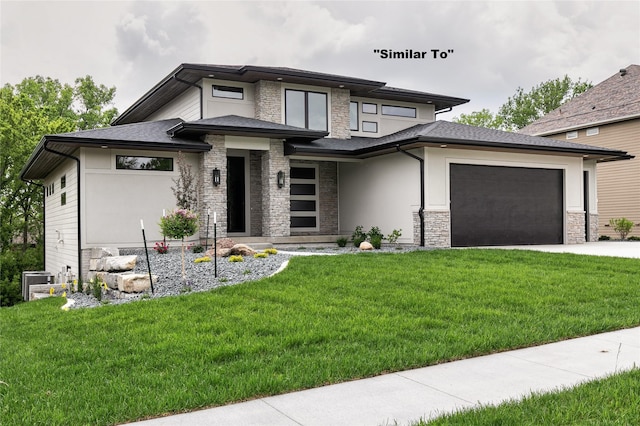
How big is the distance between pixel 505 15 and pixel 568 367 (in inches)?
595

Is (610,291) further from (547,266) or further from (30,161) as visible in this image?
(30,161)

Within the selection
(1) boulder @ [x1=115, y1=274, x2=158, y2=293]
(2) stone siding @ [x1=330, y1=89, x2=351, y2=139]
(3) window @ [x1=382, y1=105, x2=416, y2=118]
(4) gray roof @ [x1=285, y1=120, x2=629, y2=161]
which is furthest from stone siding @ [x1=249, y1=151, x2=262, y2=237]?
(1) boulder @ [x1=115, y1=274, x2=158, y2=293]

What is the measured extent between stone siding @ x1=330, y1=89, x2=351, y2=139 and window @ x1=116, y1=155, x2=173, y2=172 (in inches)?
230

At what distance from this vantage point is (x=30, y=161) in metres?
18.0

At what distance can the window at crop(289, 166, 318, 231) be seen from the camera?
18.6 m

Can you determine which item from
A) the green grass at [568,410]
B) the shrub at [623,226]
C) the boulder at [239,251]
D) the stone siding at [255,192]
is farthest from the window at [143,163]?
the shrub at [623,226]

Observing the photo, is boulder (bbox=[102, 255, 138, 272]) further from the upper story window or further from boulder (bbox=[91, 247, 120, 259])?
the upper story window

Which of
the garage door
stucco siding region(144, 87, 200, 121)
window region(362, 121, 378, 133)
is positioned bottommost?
the garage door

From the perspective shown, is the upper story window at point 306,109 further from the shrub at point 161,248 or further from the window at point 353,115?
the shrub at point 161,248

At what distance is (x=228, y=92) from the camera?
58.2 feet

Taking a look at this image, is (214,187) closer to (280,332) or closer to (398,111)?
(398,111)

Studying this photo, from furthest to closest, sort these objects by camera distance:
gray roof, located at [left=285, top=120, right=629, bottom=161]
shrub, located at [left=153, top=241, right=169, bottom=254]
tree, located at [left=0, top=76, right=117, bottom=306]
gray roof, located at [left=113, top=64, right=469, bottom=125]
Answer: tree, located at [left=0, top=76, right=117, bottom=306] → gray roof, located at [left=113, top=64, right=469, bottom=125] → gray roof, located at [left=285, top=120, right=629, bottom=161] → shrub, located at [left=153, top=241, right=169, bottom=254]

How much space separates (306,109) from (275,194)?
3560 mm

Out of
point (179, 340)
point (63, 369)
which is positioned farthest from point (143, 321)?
point (63, 369)
